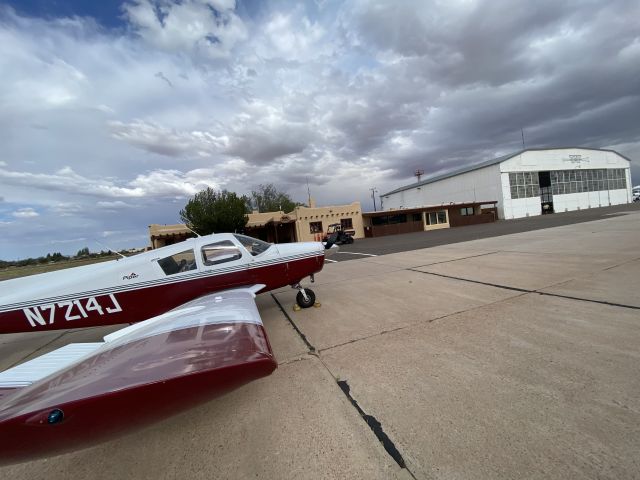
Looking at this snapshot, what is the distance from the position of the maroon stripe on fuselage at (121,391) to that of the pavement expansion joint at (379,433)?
107 centimetres

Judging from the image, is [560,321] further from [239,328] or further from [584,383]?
[239,328]

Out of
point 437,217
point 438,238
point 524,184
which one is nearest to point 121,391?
point 438,238

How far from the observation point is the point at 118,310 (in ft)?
14.5

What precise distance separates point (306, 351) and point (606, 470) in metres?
2.97

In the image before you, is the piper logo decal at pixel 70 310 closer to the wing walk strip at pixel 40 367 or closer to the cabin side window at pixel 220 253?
the wing walk strip at pixel 40 367

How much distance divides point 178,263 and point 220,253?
711mm

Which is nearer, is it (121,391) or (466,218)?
(121,391)

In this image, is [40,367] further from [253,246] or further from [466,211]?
[466,211]

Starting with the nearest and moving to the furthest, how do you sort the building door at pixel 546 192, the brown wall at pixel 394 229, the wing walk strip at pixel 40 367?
the wing walk strip at pixel 40 367
the brown wall at pixel 394 229
the building door at pixel 546 192

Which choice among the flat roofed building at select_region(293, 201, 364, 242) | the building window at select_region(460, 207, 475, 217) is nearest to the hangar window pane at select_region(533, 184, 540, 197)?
the building window at select_region(460, 207, 475, 217)

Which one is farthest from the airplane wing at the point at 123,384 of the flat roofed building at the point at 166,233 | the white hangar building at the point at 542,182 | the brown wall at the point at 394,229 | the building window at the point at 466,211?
the white hangar building at the point at 542,182

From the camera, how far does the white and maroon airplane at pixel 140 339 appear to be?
1.62 m

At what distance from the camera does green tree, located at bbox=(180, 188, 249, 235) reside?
31.2m

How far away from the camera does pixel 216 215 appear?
31281 mm
